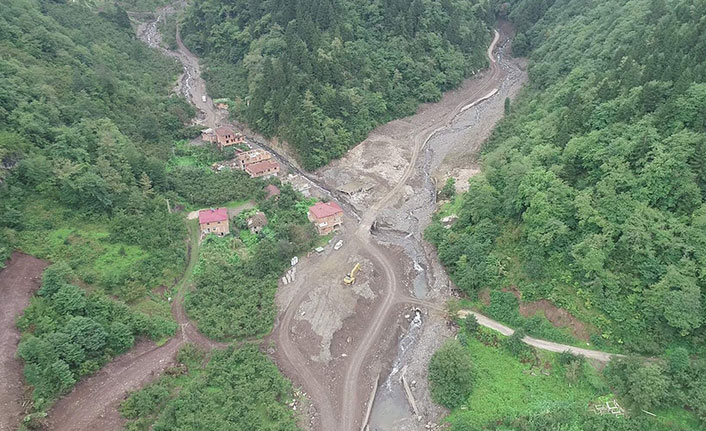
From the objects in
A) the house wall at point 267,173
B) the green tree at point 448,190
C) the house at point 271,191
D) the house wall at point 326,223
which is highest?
the house wall at point 267,173

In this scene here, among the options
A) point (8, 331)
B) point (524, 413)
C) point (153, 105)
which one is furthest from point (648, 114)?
point (153, 105)

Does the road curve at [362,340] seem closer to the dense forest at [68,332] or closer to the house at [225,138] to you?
the house at [225,138]

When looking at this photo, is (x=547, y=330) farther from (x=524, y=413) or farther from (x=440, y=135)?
(x=440, y=135)

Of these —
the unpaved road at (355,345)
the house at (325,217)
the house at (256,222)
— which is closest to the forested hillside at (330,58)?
the house at (325,217)

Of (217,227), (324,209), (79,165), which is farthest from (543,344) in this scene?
(79,165)

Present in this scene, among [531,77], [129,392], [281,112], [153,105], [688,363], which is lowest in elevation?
[688,363]

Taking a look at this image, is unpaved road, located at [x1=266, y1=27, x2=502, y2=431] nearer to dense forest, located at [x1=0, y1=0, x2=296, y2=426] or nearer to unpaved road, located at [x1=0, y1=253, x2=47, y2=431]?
dense forest, located at [x1=0, y1=0, x2=296, y2=426]

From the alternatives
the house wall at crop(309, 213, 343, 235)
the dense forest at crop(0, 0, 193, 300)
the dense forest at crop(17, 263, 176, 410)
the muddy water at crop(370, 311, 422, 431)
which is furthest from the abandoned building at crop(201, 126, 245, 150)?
the muddy water at crop(370, 311, 422, 431)
